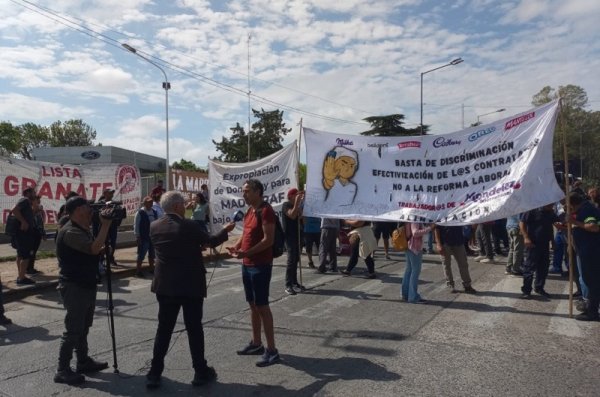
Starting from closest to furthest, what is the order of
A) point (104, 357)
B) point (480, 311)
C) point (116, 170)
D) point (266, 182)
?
point (104, 357), point (480, 311), point (266, 182), point (116, 170)

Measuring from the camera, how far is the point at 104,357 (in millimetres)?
5527

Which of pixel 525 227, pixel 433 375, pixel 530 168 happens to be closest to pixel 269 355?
pixel 433 375

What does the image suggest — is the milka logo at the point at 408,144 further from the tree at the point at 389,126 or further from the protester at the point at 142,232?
the tree at the point at 389,126

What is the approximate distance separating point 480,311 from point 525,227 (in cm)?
204

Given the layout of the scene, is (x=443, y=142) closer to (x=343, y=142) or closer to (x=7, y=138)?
(x=343, y=142)

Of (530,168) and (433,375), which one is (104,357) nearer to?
(433,375)

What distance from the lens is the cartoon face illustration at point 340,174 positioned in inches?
327

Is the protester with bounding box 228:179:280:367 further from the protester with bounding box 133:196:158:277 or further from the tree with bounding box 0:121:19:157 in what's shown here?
the tree with bounding box 0:121:19:157

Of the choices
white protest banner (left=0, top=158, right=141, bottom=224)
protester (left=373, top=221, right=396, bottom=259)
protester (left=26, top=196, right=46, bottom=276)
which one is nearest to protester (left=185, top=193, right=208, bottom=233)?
white protest banner (left=0, top=158, right=141, bottom=224)

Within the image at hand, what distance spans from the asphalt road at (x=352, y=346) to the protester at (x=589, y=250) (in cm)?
34

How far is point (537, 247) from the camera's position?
8281 mm

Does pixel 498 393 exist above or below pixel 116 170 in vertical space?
below

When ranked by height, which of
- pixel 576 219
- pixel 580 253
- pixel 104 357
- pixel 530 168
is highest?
pixel 530 168

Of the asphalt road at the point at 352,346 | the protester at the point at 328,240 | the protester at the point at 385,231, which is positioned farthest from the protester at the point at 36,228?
the protester at the point at 385,231
